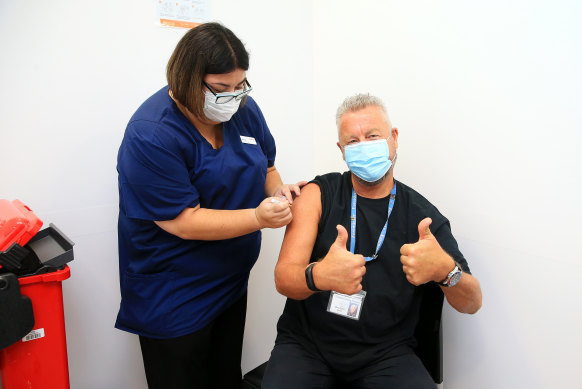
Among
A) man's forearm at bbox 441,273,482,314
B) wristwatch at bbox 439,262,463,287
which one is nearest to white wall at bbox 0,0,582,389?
man's forearm at bbox 441,273,482,314

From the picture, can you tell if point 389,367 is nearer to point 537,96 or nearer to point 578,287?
point 578,287

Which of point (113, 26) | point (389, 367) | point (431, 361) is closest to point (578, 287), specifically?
point (431, 361)

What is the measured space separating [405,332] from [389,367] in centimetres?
14

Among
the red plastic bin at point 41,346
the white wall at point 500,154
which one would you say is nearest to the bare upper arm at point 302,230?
the white wall at point 500,154

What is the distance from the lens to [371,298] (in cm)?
135

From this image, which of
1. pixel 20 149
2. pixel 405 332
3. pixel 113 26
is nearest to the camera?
pixel 405 332

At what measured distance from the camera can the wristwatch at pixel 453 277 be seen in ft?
3.92

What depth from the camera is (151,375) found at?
1.46m

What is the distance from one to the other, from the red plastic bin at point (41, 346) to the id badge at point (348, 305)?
846 mm

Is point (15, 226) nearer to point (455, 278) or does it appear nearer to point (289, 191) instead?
point (289, 191)

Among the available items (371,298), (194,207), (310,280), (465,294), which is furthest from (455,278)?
(194,207)

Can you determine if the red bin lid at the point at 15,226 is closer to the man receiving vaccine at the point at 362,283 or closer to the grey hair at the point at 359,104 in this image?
the man receiving vaccine at the point at 362,283

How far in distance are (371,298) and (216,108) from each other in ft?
2.64

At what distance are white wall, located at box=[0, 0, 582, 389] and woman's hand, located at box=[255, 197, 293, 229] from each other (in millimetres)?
783
